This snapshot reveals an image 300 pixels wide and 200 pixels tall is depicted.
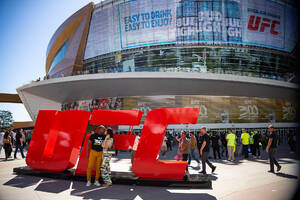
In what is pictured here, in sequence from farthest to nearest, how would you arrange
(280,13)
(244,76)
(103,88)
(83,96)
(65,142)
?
(83,96), (280,13), (103,88), (244,76), (65,142)

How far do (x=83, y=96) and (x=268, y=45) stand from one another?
32.0 m

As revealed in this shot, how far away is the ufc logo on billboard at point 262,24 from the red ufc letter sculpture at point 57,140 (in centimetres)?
3225

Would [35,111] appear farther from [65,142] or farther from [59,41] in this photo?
[65,142]

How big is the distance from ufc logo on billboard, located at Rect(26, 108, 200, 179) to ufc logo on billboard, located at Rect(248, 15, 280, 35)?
31.1 metres

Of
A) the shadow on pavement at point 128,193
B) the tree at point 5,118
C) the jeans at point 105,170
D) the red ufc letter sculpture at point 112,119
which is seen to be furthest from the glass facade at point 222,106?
the tree at point 5,118

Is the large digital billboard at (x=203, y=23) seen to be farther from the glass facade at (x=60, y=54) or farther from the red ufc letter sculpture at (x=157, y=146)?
the red ufc letter sculpture at (x=157, y=146)

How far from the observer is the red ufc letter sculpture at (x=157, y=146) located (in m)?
6.07

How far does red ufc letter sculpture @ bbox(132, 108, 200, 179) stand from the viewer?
6.07 meters

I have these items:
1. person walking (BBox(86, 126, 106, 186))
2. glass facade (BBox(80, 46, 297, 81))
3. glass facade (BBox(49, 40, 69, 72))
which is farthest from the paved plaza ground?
glass facade (BBox(49, 40, 69, 72))

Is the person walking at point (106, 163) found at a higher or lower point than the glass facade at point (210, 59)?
lower

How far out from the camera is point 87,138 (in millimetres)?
7152

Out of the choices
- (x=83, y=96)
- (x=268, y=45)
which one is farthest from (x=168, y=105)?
(x=268, y=45)

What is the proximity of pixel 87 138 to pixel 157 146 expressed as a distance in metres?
2.66

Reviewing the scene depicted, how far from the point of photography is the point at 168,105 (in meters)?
30.5
